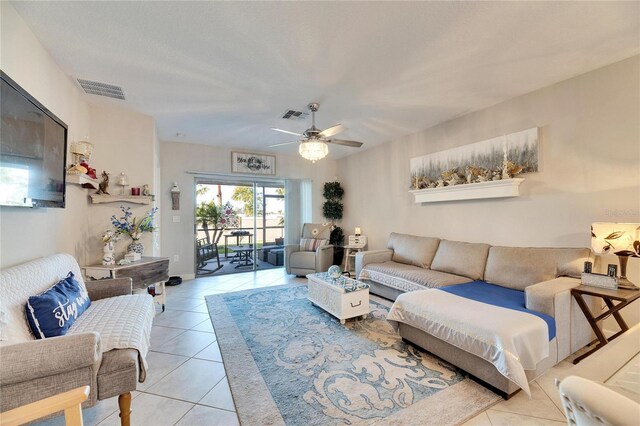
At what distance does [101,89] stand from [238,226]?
3409mm

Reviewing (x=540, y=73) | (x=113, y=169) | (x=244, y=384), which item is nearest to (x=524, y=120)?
(x=540, y=73)

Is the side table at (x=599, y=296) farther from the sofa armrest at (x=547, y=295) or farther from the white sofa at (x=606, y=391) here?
the white sofa at (x=606, y=391)

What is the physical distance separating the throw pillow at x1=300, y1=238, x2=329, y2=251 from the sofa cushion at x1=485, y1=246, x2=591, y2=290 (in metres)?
2.95

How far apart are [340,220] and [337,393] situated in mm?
4676

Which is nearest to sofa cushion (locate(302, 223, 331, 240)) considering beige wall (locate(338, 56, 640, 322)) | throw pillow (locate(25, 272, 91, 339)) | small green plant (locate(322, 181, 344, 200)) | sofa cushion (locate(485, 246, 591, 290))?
small green plant (locate(322, 181, 344, 200))

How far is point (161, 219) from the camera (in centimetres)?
484

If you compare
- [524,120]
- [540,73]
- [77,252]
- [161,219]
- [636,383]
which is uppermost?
[540,73]

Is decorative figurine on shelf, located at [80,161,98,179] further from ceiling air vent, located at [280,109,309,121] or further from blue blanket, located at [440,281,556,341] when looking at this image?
blue blanket, located at [440,281,556,341]

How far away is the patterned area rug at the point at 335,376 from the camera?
1.65m

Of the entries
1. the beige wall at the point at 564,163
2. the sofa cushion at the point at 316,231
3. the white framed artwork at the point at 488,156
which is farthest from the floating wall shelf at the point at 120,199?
the beige wall at the point at 564,163

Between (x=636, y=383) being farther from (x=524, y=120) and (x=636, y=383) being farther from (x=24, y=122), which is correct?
(x=24, y=122)

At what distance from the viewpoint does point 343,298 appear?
2.92m

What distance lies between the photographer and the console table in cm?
284

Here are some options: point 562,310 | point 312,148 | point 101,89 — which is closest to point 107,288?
point 101,89
